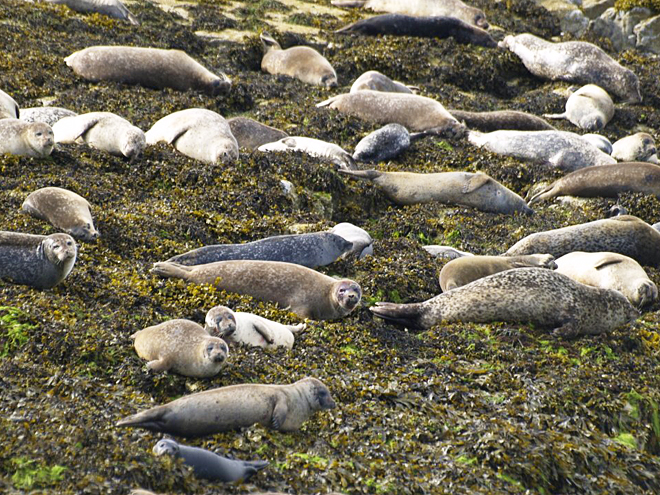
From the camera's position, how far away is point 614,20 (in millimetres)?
17984

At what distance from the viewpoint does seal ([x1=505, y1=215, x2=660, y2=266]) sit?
8.21 meters

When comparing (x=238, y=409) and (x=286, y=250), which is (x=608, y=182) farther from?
(x=238, y=409)

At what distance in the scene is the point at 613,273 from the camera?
24.2 ft

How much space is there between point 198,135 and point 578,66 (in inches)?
310

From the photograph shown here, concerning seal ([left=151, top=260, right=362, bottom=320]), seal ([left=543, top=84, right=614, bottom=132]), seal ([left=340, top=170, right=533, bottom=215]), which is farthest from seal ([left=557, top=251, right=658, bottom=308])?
seal ([left=543, top=84, right=614, bottom=132])

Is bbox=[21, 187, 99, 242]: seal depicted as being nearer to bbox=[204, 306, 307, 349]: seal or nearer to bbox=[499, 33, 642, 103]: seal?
bbox=[204, 306, 307, 349]: seal

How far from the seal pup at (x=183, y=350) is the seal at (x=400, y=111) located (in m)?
7.29

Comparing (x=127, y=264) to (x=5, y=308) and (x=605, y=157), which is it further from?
(x=605, y=157)

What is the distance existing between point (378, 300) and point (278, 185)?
2.49 meters

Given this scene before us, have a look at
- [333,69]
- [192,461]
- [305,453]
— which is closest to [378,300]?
[305,453]

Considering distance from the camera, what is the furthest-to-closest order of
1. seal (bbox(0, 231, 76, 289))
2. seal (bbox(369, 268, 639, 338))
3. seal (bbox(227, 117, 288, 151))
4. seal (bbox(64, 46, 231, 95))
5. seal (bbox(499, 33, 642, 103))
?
seal (bbox(499, 33, 642, 103)), seal (bbox(64, 46, 231, 95)), seal (bbox(227, 117, 288, 151)), seal (bbox(369, 268, 639, 338)), seal (bbox(0, 231, 76, 289))

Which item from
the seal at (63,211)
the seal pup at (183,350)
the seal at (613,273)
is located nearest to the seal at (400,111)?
the seal at (613,273)

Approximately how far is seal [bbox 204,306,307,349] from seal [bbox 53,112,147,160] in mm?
3901

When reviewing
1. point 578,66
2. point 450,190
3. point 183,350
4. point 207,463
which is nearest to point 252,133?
point 450,190
